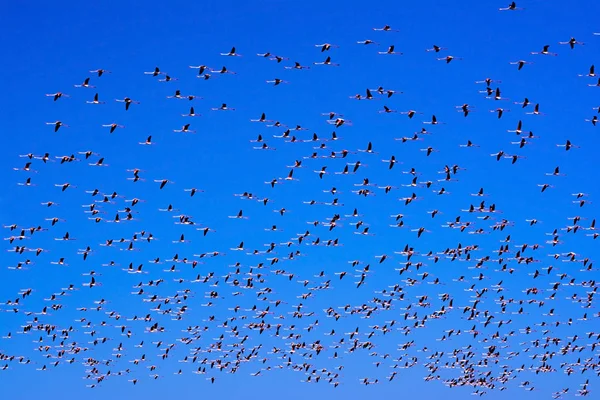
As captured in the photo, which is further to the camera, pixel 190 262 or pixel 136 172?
pixel 190 262

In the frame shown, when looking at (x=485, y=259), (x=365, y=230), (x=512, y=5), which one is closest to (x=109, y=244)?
(x=365, y=230)

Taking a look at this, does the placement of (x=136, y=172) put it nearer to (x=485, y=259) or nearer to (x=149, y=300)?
(x=149, y=300)

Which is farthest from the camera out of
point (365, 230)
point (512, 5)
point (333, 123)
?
point (365, 230)

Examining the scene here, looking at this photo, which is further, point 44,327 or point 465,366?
point 465,366

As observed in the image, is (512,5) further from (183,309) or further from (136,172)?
(183,309)

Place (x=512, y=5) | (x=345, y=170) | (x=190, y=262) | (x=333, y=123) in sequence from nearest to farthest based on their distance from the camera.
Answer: (x=512, y=5) → (x=333, y=123) → (x=345, y=170) → (x=190, y=262)

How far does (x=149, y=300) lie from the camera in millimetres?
97312

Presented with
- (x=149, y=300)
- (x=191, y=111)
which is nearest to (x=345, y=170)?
(x=191, y=111)

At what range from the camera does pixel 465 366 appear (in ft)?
368

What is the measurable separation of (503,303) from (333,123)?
36.9m

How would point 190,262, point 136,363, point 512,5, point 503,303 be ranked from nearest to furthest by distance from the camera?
point 512,5, point 190,262, point 503,303, point 136,363

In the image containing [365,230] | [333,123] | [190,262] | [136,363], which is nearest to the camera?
[333,123]

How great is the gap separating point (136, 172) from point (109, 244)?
14.2 metres

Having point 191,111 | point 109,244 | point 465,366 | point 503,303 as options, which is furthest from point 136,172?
point 465,366
